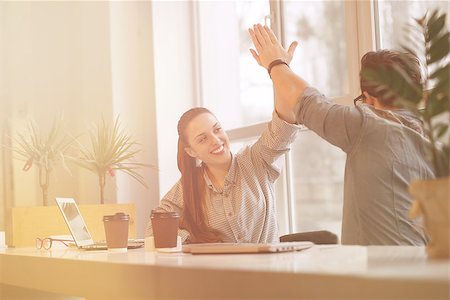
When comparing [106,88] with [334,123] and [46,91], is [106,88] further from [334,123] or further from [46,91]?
[334,123]

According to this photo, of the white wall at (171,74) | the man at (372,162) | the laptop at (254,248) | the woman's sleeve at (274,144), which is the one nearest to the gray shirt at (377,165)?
the man at (372,162)

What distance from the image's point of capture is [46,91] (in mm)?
4375

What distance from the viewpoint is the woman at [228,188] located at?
2.80m

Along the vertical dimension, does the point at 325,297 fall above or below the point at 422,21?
below

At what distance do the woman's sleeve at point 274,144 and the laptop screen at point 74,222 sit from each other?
800mm

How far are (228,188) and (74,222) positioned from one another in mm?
682

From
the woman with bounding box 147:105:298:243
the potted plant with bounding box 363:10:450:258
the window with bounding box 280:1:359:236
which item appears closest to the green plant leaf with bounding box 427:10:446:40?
the potted plant with bounding box 363:10:450:258

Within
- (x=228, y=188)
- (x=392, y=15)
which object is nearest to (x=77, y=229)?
(x=228, y=188)

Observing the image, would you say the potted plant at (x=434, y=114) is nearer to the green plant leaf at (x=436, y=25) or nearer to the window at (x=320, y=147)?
the green plant leaf at (x=436, y=25)

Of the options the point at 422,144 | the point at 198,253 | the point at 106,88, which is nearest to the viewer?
the point at 198,253

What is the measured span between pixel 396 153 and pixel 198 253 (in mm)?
552

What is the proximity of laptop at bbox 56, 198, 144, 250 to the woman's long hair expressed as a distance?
42cm

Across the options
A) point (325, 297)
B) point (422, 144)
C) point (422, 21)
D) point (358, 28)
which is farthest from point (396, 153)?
point (358, 28)

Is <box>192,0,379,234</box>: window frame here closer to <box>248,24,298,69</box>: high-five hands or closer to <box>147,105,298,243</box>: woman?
<box>147,105,298,243</box>: woman
